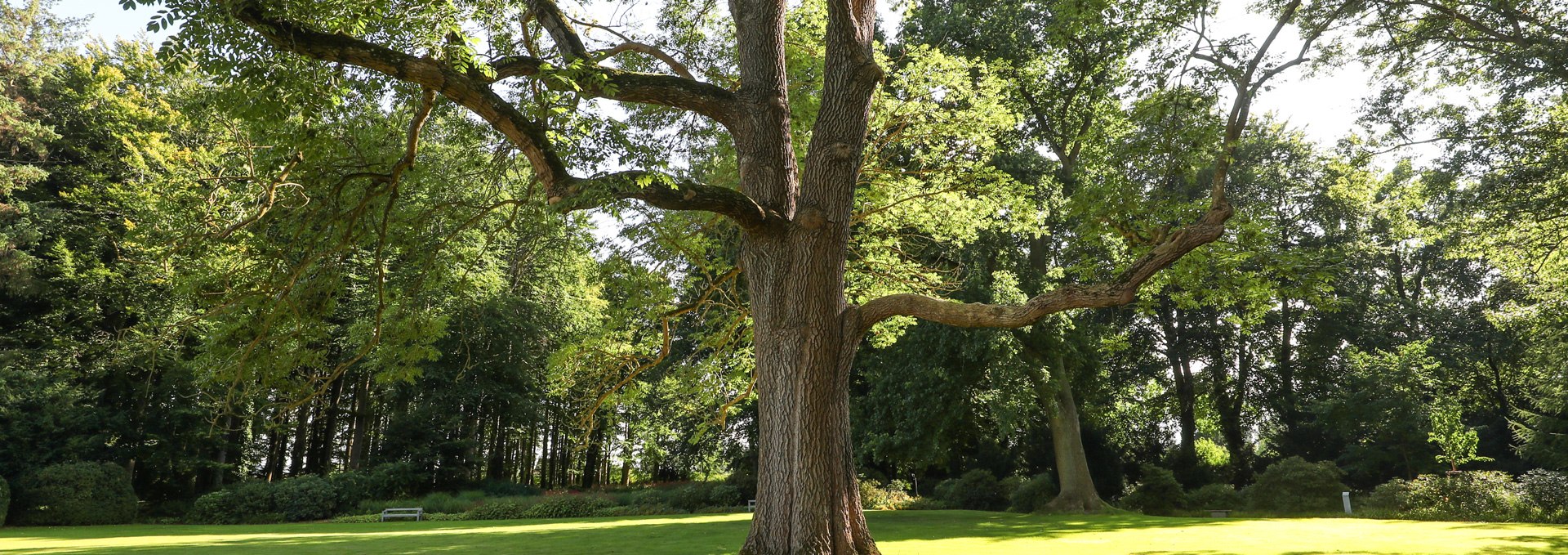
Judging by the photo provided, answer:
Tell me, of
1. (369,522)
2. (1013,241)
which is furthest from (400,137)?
(369,522)

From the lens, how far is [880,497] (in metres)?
21.7

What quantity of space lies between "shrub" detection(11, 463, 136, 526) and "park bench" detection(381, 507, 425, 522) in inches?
238

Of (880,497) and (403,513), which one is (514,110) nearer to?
(880,497)

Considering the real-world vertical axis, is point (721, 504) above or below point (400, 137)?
below

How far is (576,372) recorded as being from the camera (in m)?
11.7

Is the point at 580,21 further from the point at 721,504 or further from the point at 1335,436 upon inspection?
the point at 1335,436

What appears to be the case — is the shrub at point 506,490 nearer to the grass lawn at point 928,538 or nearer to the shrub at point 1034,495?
the grass lawn at point 928,538

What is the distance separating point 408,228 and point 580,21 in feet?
10.6

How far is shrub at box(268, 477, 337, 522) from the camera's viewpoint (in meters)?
22.4

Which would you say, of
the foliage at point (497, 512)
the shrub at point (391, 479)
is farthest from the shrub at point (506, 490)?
the foliage at point (497, 512)

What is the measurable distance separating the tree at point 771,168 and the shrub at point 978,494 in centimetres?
1418

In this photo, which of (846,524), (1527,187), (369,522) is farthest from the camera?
(369,522)

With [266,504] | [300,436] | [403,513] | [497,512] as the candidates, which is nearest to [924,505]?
[497,512]

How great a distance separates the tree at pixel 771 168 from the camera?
605 cm
